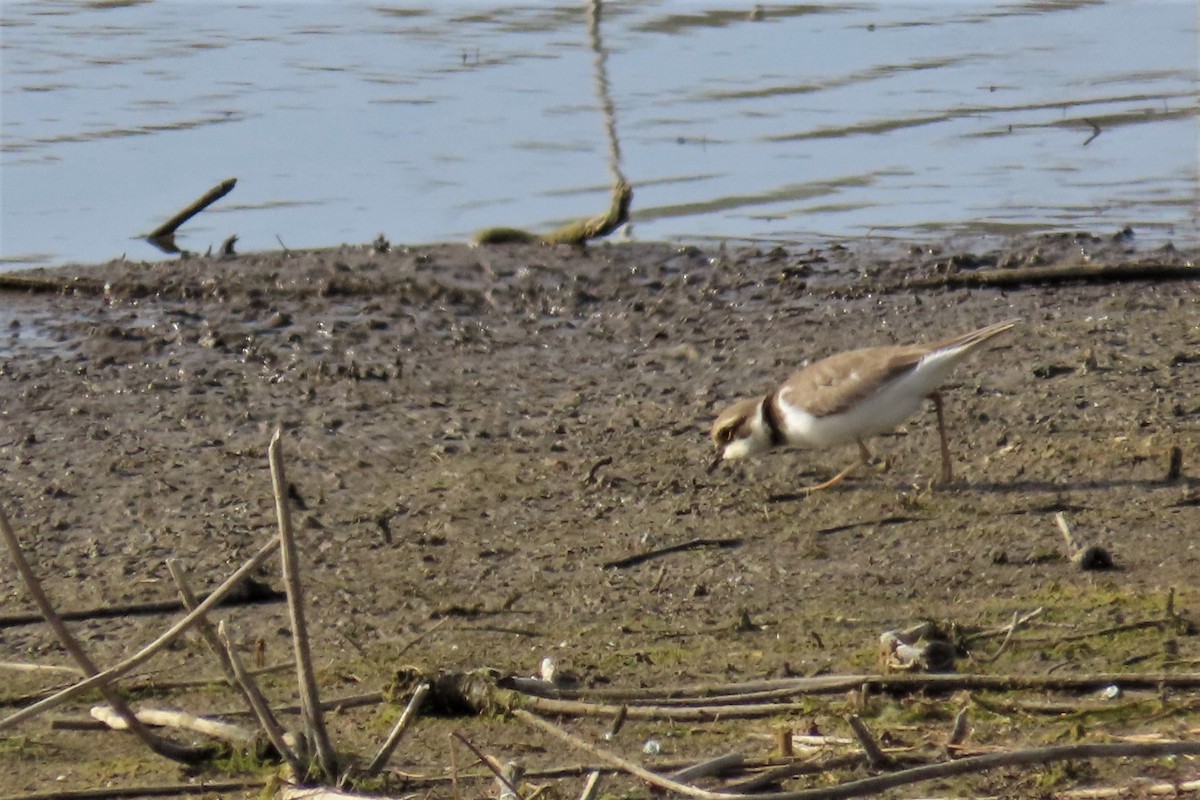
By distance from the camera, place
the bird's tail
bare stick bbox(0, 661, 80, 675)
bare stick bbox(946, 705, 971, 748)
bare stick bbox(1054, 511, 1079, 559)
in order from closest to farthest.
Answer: bare stick bbox(946, 705, 971, 748)
bare stick bbox(0, 661, 80, 675)
bare stick bbox(1054, 511, 1079, 559)
the bird's tail

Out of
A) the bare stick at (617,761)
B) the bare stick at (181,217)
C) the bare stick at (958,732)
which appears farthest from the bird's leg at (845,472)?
the bare stick at (181,217)

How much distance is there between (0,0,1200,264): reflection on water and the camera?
12.0m

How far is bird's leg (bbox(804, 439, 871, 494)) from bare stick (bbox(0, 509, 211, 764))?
3244 millimetres

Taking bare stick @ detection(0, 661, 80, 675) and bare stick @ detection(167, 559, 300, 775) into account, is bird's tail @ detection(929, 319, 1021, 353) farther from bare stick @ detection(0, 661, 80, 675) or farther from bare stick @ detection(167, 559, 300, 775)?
bare stick @ detection(167, 559, 300, 775)

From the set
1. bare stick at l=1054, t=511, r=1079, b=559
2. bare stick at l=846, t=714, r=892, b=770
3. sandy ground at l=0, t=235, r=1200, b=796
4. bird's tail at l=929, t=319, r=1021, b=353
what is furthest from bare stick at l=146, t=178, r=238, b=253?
bare stick at l=846, t=714, r=892, b=770

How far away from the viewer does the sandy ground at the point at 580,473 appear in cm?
518

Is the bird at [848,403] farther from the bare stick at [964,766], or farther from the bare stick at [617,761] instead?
the bare stick at [964,766]

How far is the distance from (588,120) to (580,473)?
7.73 metres

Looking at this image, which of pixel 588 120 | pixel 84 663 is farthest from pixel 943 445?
pixel 588 120

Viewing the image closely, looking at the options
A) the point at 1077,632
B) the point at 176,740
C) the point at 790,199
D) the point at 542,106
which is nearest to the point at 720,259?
the point at 790,199

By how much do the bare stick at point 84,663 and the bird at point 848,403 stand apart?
3.28 m

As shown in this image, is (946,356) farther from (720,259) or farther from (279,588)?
(720,259)

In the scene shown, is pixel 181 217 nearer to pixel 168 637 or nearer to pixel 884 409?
pixel 884 409

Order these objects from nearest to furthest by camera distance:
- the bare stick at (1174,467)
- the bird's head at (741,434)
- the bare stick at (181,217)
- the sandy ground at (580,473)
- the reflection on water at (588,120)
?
the sandy ground at (580,473) → the bare stick at (1174,467) → the bird's head at (741,434) → the bare stick at (181,217) → the reflection on water at (588,120)
